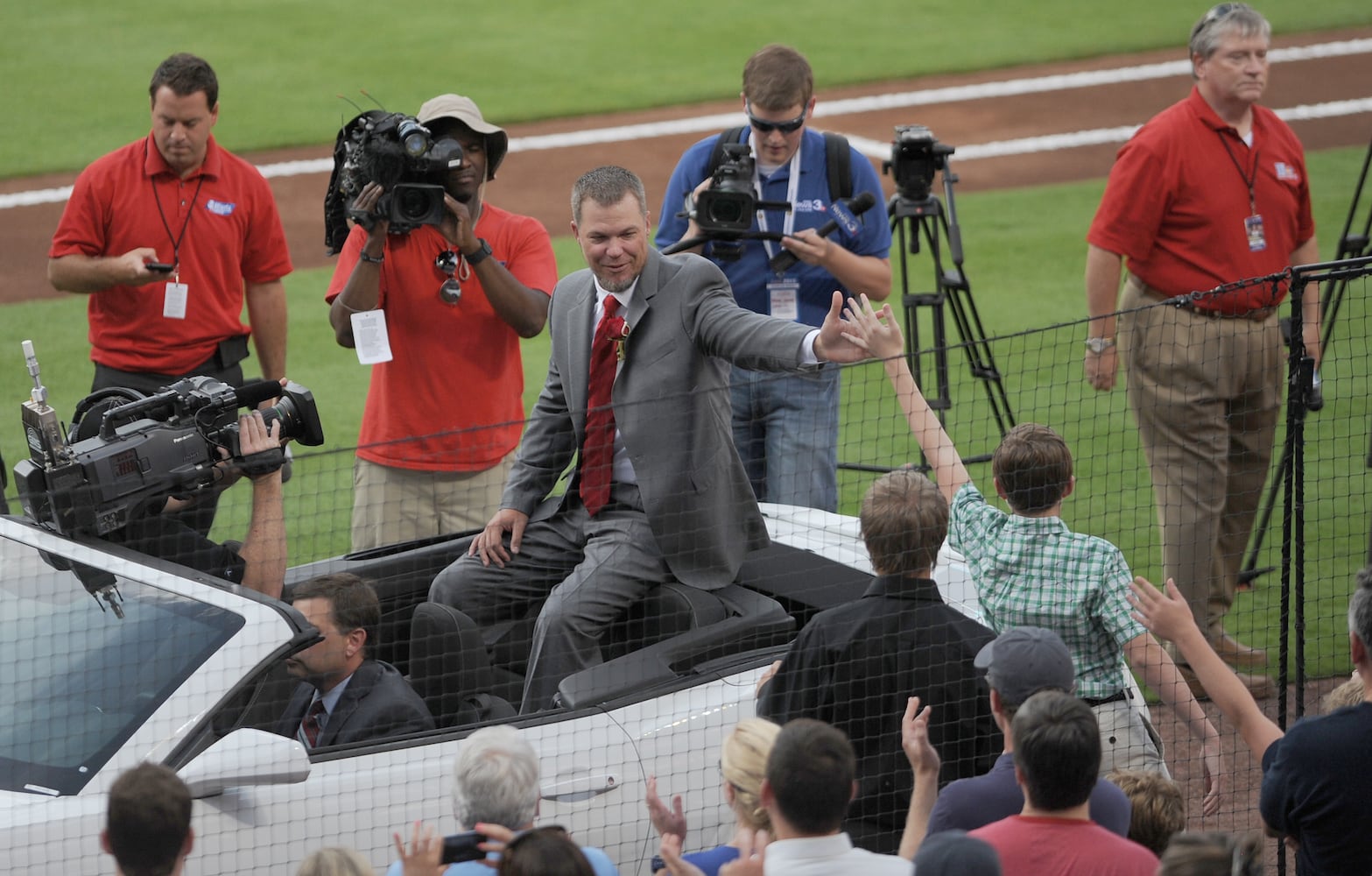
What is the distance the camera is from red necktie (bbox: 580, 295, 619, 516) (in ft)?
17.8

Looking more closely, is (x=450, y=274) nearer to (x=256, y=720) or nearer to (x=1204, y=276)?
(x=256, y=720)

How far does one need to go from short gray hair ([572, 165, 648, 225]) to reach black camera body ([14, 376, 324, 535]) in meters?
1.08

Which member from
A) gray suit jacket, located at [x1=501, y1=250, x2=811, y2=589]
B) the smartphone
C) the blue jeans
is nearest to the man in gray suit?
gray suit jacket, located at [x1=501, y1=250, x2=811, y2=589]

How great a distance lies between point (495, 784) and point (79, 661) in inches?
56.2

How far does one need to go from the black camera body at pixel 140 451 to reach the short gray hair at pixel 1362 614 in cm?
293

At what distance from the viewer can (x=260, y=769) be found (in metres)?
4.08

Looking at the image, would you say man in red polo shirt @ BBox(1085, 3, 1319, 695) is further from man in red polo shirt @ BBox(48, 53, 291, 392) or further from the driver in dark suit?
man in red polo shirt @ BBox(48, 53, 291, 392)

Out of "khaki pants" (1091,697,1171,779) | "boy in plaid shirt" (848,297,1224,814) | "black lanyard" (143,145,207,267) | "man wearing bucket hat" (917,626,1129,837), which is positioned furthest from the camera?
"black lanyard" (143,145,207,267)

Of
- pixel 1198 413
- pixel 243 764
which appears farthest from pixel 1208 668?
pixel 1198 413

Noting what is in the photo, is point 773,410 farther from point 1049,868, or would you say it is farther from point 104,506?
point 1049,868

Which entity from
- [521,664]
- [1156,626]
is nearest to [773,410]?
[521,664]

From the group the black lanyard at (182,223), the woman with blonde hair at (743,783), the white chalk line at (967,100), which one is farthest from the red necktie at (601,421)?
the white chalk line at (967,100)

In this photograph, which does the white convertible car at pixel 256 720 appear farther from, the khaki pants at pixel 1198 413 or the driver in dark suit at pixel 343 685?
the khaki pants at pixel 1198 413

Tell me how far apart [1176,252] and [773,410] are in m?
1.77
